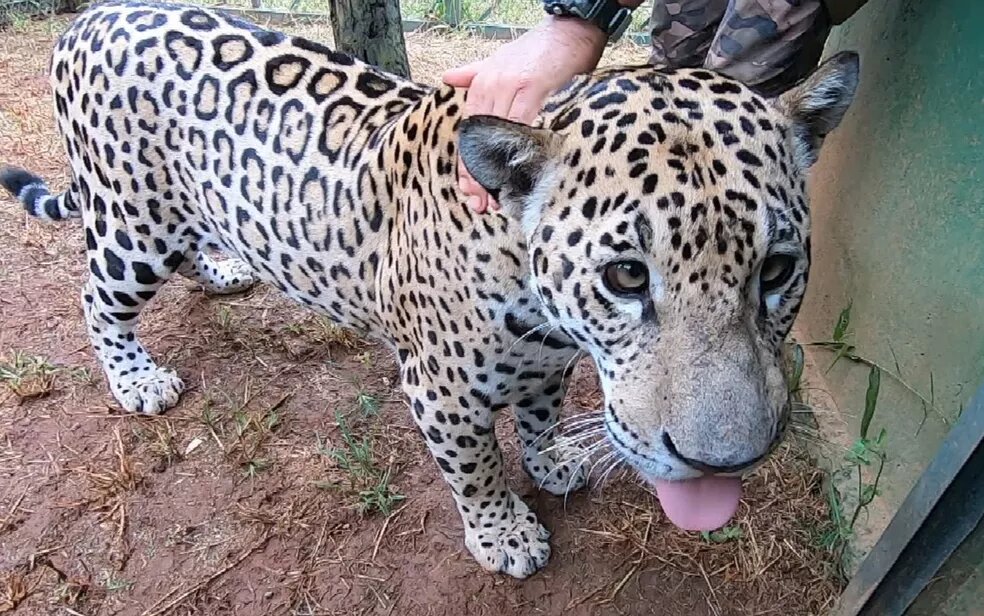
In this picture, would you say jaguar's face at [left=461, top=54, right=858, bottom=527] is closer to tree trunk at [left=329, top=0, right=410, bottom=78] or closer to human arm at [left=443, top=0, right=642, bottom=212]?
human arm at [left=443, top=0, right=642, bottom=212]

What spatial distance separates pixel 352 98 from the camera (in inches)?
116

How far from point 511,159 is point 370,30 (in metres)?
2.75

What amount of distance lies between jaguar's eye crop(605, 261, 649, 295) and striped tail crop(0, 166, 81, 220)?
2942 millimetres

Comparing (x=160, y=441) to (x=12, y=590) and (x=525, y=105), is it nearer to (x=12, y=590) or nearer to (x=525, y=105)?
(x=12, y=590)

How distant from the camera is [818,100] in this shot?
78.9 inches

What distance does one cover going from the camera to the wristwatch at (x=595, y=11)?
2.51 m

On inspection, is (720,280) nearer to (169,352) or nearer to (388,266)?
(388,266)

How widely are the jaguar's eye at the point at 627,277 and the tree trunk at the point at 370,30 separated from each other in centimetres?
295

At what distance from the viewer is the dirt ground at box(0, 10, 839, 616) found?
3.24m

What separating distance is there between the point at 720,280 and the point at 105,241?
2507mm

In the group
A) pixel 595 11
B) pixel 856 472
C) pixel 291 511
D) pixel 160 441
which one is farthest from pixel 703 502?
pixel 160 441

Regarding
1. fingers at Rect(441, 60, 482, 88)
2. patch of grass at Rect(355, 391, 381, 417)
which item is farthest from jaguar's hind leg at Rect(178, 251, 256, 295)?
fingers at Rect(441, 60, 482, 88)

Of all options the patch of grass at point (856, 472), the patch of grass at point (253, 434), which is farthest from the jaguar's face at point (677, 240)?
the patch of grass at point (253, 434)

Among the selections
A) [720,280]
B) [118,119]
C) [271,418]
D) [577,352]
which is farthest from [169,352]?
[720,280]
